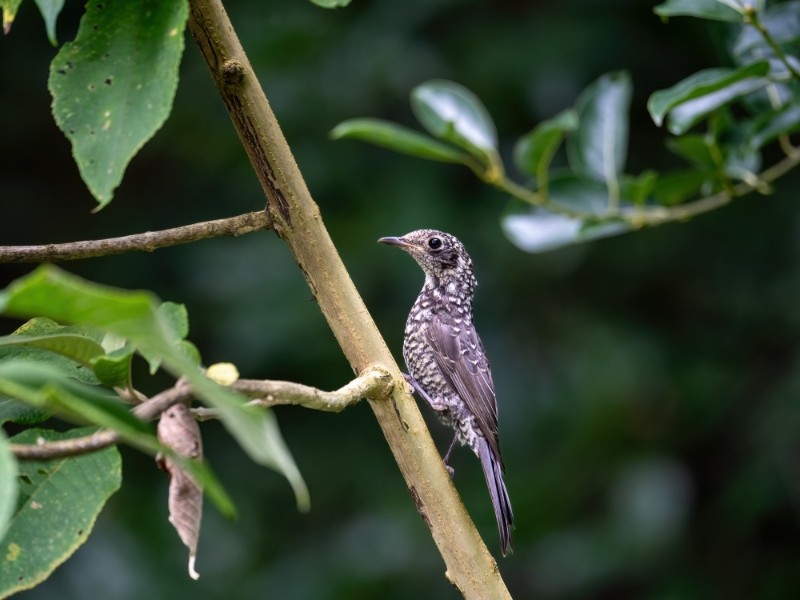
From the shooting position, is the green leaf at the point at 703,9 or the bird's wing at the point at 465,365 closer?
the green leaf at the point at 703,9

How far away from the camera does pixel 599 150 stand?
294 centimetres

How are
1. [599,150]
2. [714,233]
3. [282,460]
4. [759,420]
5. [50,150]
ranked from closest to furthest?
1. [282,460]
2. [599,150]
3. [759,420]
4. [714,233]
5. [50,150]

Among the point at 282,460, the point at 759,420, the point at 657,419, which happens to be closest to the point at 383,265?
the point at 657,419

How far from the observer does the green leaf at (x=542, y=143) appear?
8.39 feet

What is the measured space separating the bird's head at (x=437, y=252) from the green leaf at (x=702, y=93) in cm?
149

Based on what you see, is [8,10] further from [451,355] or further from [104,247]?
[451,355]

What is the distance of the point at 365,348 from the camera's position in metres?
1.72

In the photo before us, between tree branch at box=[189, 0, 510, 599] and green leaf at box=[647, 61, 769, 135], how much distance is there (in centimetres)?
86

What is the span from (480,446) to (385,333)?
2076 millimetres

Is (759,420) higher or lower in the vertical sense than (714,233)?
lower

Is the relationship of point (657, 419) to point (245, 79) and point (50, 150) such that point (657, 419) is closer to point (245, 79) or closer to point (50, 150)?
point (50, 150)

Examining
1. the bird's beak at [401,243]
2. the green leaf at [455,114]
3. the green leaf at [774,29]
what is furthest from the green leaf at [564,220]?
the bird's beak at [401,243]

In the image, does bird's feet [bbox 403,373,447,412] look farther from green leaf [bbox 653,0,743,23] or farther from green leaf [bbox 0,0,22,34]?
green leaf [bbox 0,0,22,34]

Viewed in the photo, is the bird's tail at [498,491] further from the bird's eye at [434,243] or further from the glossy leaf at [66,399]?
the glossy leaf at [66,399]
